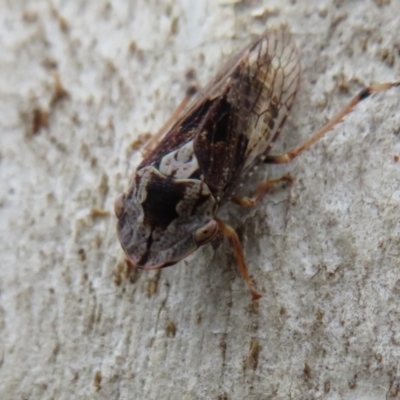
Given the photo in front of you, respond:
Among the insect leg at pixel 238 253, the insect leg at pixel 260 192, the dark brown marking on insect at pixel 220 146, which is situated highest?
the dark brown marking on insect at pixel 220 146

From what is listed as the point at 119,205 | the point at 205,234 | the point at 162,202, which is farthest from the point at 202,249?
the point at 119,205

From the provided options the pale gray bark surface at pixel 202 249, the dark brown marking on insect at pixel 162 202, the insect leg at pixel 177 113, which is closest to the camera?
the pale gray bark surface at pixel 202 249

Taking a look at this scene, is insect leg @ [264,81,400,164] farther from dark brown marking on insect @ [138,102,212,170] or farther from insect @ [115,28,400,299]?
dark brown marking on insect @ [138,102,212,170]

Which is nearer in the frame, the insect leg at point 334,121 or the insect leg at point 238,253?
the insect leg at point 238,253

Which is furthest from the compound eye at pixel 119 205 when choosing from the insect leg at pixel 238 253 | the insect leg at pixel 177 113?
the insect leg at pixel 238 253

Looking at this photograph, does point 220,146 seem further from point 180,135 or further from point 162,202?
point 162,202

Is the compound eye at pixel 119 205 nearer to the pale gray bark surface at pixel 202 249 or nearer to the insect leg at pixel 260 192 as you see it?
the pale gray bark surface at pixel 202 249
